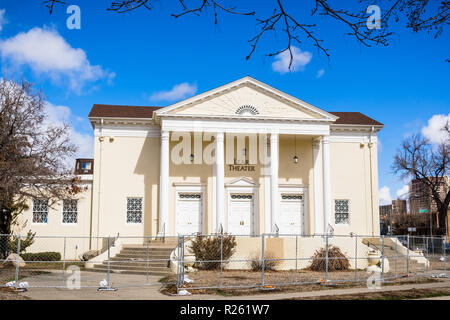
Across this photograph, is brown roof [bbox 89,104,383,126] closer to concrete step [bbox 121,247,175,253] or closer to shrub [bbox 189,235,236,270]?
concrete step [bbox 121,247,175,253]

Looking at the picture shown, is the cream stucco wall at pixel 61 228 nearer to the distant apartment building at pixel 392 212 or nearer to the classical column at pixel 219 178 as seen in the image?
the classical column at pixel 219 178

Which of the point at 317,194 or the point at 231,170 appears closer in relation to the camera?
the point at 317,194

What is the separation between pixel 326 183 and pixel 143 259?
449 inches

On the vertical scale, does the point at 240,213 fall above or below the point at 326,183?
below

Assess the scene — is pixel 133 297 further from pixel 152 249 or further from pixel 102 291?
pixel 152 249

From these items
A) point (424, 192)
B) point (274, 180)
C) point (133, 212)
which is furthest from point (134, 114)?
point (424, 192)

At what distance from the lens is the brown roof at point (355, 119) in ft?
105

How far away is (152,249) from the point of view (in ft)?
80.6

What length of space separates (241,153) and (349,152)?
275 inches

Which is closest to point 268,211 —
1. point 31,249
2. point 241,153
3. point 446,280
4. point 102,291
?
point 241,153

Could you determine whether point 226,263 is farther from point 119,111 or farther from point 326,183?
point 119,111

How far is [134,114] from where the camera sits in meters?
31.3

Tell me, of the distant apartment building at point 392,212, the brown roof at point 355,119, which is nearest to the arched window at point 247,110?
the brown roof at point 355,119

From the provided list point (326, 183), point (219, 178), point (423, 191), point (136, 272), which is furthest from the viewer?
point (423, 191)
